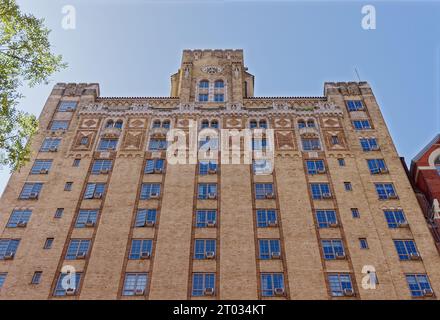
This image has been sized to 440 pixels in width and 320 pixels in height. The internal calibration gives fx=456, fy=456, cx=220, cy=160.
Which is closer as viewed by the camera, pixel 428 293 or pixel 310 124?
pixel 428 293

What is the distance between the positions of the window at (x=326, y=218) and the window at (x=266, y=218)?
4.05 m

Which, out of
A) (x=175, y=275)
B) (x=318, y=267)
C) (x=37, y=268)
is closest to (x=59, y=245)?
(x=37, y=268)

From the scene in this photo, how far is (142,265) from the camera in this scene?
38812 millimetres

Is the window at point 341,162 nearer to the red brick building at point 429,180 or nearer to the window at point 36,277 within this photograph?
the red brick building at point 429,180

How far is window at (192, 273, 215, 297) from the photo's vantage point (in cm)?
3686

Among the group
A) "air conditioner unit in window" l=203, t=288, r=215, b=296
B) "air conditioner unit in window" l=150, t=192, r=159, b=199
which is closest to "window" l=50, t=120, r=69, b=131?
"air conditioner unit in window" l=150, t=192, r=159, b=199

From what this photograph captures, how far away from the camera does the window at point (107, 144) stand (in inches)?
2010

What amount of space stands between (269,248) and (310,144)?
52.9 ft

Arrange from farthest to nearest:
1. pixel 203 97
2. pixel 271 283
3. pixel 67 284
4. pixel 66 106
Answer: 1. pixel 203 97
2. pixel 66 106
3. pixel 271 283
4. pixel 67 284

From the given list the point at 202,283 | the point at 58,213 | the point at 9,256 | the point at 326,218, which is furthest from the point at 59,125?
the point at 326,218

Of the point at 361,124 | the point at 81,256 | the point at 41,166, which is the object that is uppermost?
the point at 361,124

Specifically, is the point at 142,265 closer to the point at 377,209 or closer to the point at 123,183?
the point at 123,183

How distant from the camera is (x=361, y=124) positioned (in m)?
54.2

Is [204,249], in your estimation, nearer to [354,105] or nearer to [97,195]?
[97,195]
